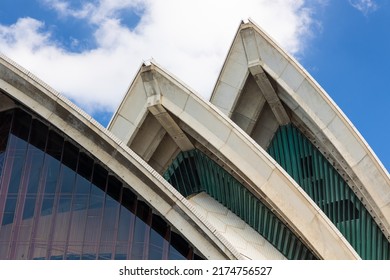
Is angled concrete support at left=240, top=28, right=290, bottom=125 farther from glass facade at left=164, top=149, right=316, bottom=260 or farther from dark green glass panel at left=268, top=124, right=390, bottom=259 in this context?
glass facade at left=164, top=149, right=316, bottom=260

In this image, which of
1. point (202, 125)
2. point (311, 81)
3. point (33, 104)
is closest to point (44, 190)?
point (33, 104)

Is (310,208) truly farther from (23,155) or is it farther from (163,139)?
(23,155)

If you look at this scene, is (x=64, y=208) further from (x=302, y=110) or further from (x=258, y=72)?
(x=302, y=110)

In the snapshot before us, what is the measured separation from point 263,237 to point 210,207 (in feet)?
7.18

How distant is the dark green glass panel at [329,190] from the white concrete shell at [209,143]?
129 inches

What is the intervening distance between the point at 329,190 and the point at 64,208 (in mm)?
10157

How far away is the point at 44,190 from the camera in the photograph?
21109 millimetres

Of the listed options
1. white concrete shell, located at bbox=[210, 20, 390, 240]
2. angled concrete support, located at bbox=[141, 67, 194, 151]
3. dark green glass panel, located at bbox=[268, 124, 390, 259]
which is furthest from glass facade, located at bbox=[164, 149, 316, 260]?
dark green glass panel, located at bbox=[268, 124, 390, 259]

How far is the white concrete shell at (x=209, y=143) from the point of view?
2266 centimetres

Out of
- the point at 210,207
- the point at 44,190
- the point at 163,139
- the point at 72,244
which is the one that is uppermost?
the point at 163,139

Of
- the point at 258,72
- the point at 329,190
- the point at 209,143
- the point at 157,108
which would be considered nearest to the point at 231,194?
the point at 209,143

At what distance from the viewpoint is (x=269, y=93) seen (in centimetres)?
2694

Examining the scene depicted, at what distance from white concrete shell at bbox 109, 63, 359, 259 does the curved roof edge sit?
337 cm

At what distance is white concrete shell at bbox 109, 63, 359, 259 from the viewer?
22.7 metres
